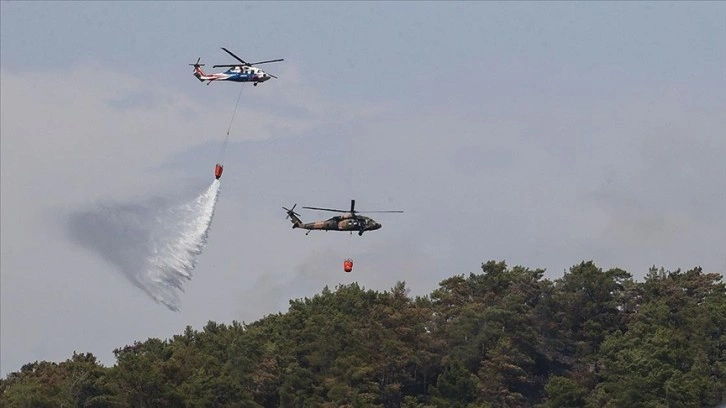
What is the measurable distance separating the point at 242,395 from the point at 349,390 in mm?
9432

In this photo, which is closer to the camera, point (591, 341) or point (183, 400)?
point (183, 400)

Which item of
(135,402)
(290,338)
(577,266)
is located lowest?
(135,402)

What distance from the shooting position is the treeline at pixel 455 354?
130125 mm

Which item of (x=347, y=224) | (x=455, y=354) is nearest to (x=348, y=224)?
(x=347, y=224)

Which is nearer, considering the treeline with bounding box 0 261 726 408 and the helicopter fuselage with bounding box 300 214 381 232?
the helicopter fuselage with bounding box 300 214 381 232

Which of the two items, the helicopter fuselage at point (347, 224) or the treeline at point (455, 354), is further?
the treeline at point (455, 354)

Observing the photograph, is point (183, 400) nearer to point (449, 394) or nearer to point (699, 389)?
point (449, 394)

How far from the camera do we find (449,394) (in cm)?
13350

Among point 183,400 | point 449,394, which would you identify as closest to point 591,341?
point 449,394

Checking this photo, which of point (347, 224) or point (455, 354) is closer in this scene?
point (347, 224)

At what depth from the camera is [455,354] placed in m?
143

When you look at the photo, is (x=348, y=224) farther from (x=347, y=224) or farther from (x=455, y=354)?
(x=455, y=354)

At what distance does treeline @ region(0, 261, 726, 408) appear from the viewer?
130125mm

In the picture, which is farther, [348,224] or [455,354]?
[455,354]
